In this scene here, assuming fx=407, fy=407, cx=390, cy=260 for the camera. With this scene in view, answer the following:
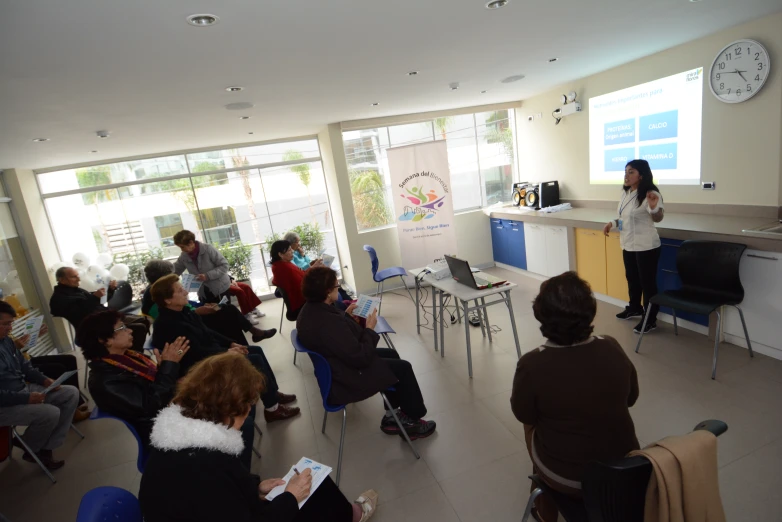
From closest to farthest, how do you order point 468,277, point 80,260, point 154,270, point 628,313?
point 468,277 < point 154,270 < point 628,313 < point 80,260

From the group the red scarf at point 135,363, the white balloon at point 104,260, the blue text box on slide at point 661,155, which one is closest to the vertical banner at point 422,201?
the blue text box on slide at point 661,155

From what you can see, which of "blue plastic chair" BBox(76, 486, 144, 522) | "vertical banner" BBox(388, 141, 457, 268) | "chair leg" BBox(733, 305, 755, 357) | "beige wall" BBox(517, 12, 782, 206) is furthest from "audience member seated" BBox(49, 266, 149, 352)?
"beige wall" BBox(517, 12, 782, 206)

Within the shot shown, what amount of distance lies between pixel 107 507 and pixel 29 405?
2.44m

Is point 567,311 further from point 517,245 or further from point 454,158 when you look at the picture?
point 454,158

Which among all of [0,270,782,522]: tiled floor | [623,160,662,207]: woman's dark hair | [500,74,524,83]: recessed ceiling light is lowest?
[0,270,782,522]: tiled floor

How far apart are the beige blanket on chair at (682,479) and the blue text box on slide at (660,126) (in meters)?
4.03

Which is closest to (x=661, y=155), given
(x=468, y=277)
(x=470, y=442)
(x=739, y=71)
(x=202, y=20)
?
(x=739, y=71)

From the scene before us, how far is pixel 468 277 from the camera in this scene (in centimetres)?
347

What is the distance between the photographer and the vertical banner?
6.12m

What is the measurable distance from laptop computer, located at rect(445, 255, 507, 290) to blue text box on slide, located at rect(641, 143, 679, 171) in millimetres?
2498

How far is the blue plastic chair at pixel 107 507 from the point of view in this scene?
126 cm

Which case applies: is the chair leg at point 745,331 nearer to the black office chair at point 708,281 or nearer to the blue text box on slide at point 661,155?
the black office chair at point 708,281

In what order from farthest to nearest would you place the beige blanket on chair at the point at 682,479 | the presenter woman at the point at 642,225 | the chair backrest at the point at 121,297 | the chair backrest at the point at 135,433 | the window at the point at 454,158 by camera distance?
the window at the point at 454,158 → the chair backrest at the point at 121,297 → the presenter woman at the point at 642,225 → the chair backrest at the point at 135,433 → the beige blanket on chair at the point at 682,479

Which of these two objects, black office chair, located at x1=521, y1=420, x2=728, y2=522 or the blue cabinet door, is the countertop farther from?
black office chair, located at x1=521, y1=420, x2=728, y2=522
